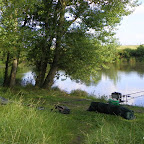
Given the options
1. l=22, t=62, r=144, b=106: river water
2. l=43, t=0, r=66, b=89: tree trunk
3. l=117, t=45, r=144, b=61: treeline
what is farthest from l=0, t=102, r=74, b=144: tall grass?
l=117, t=45, r=144, b=61: treeline

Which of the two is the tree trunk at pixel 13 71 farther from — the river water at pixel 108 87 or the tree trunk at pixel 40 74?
the river water at pixel 108 87

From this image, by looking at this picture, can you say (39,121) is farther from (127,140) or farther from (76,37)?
(76,37)

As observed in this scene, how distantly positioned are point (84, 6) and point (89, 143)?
1116 cm

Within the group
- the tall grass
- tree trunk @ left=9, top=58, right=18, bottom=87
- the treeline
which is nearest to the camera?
the tall grass

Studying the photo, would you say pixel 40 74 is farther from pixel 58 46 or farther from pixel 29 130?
pixel 29 130

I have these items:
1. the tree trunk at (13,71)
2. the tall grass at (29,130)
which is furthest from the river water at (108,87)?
the tall grass at (29,130)

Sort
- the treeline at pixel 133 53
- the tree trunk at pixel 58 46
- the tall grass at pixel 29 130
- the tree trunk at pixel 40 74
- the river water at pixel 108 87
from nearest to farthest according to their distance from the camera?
the tall grass at pixel 29 130 < the tree trunk at pixel 58 46 < the tree trunk at pixel 40 74 < the river water at pixel 108 87 < the treeline at pixel 133 53

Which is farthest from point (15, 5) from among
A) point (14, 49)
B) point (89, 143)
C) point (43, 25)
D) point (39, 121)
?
point (89, 143)

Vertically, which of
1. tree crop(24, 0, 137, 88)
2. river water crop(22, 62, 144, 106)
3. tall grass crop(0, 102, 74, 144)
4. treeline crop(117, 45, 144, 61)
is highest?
treeline crop(117, 45, 144, 61)

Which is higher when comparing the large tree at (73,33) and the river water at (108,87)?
the large tree at (73,33)

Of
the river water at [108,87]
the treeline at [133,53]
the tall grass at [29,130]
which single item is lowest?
the tall grass at [29,130]

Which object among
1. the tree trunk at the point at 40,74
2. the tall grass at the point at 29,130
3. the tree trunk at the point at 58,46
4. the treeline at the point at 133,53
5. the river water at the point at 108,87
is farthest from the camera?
the treeline at the point at 133,53

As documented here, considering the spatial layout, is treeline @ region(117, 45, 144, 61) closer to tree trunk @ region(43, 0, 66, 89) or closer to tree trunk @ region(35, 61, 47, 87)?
tree trunk @ region(35, 61, 47, 87)

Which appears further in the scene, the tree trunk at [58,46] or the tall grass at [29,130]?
the tree trunk at [58,46]
